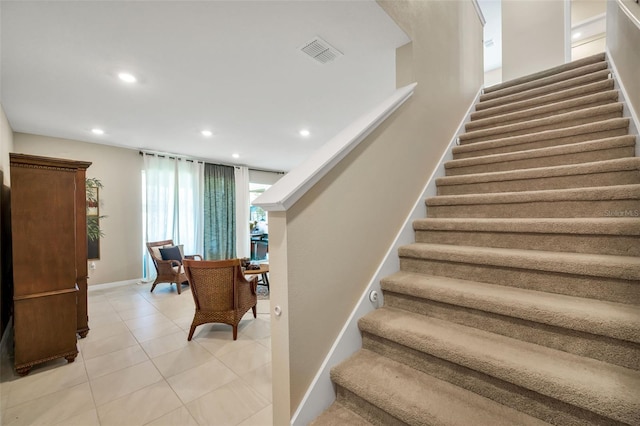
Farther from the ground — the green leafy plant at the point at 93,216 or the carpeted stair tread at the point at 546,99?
the carpeted stair tread at the point at 546,99

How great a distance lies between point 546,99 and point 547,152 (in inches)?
43.1

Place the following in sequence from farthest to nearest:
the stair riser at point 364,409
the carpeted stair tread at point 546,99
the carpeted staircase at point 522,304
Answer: the carpeted stair tread at point 546,99 → the stair riser at point 364,409 → the carpeted staircase at point 522,304

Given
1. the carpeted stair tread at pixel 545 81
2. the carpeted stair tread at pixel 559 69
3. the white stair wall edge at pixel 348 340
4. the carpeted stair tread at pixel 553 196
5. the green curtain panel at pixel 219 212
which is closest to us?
the white stair wall edge at pixel 348 340

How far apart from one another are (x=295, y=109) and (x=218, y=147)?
242 centimetres

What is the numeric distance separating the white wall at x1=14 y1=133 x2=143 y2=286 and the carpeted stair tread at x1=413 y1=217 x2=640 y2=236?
5.50 m

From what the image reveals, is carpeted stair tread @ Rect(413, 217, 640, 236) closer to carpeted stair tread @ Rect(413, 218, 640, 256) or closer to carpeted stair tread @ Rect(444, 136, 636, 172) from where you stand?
carpeted stair tread @ Rect(413, 218, 640, 256)

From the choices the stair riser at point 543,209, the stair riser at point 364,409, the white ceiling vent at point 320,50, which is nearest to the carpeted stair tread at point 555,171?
the stair riser at point 543,209

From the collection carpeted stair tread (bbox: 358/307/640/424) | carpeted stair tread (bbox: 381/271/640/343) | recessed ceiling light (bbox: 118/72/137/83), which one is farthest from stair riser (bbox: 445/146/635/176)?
recessed ceiling light (bbox: 118/72/137/83)

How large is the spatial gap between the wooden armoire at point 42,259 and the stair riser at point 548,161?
3.47 m

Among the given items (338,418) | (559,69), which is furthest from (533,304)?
(559,69)

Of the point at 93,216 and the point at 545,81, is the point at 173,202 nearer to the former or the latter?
the point at 93,216

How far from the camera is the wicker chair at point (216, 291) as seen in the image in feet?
9.43

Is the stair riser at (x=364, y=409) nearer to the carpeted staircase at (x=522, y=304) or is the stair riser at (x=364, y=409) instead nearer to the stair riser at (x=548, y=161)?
the carpeted staircase at (x=522, y=304)

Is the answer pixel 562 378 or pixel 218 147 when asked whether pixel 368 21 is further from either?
pixel 218 147
